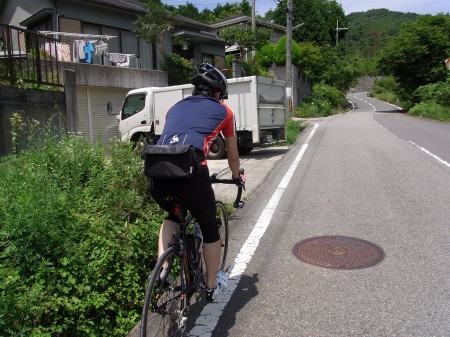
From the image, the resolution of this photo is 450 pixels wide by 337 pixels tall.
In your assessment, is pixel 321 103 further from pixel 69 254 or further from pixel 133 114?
pixel 69 254

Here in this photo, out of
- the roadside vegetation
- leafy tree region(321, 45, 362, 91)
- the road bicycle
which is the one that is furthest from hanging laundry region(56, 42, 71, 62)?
leafy tree region(321, 45, 362, 91)

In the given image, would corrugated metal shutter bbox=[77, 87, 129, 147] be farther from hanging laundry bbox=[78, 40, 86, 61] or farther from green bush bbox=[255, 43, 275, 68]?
green bush bbox=[255, 43, 275, 68]

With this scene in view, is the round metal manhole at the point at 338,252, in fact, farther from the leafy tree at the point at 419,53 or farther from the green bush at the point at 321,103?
the leafy tree at the point at 419,53

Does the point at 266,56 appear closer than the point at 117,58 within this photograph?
No

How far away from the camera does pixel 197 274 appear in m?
3.16

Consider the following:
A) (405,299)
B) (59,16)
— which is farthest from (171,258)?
(59,16)

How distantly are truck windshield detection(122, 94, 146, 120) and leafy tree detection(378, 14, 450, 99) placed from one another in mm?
28642

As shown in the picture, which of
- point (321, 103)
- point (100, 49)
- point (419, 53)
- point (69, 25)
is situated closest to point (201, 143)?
point (100, 49)

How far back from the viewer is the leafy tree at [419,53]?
3403 cm

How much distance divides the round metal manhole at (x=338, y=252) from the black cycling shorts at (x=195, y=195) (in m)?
1.79

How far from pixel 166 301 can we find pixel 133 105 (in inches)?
487

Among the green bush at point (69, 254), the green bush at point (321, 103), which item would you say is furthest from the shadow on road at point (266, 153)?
the green bush at point (321, 103)

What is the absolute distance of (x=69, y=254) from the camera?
10.7ft

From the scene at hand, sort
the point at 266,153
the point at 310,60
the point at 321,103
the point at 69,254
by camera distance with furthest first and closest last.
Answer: the point at 310,60, the point at 321,103, the point at 266,153, the point at 69,254
